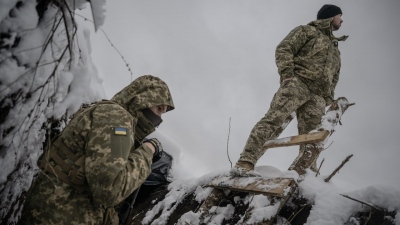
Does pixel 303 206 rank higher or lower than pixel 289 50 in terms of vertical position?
lower

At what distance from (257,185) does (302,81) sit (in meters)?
1.63

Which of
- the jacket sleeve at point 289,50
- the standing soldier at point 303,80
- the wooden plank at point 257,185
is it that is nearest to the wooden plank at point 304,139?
the standing soldier at point 303,80

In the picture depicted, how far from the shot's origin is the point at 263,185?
213 cm

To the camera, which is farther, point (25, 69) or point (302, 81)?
point (302, 81)

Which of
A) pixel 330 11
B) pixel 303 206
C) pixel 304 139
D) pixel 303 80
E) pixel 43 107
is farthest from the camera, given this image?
pixel 330 11

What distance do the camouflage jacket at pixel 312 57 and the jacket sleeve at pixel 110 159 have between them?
7.48 feet

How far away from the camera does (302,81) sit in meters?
3.19

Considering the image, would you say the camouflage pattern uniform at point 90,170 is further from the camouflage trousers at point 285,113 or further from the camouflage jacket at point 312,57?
the camouflage jacket at point 312,57

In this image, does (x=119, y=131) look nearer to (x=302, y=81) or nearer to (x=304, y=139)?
(x=304, y=139)

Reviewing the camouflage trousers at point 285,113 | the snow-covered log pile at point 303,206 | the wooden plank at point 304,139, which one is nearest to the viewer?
the snow-covered log pile at point 303,206

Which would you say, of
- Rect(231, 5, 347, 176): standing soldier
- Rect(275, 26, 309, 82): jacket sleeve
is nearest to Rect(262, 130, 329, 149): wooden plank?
Rect(231, 5, 347, 176): standing soldier

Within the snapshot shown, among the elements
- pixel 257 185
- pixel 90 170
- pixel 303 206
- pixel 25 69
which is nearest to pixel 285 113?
pixel 257 185

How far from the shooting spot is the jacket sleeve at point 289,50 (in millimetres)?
3117

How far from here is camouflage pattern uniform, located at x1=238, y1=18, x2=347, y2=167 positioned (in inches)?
113
